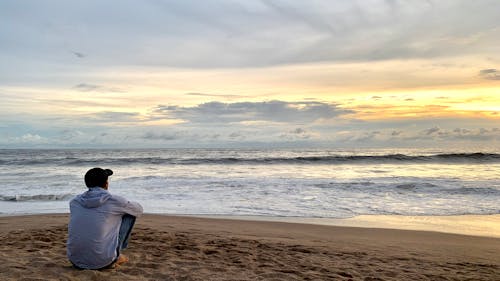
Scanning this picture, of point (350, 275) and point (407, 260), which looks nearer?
point (350, 275)

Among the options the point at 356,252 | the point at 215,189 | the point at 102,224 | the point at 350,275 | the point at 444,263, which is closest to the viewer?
the point at 102,224

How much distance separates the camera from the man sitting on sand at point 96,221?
411 centimetres

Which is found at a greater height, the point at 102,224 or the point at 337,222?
the point at 102,224

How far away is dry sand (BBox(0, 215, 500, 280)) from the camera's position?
4.63m

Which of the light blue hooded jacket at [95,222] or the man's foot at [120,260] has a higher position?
the light blue hooded jacket at [95,222]

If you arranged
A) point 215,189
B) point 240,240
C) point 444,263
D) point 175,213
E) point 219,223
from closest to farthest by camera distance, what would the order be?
point 444,263, point 240,240, point 219,223, point 175,213, point 215,189

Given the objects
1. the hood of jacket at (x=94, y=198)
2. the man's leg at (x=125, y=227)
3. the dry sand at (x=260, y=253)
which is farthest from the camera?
the dry sand at (x=260, y=253)

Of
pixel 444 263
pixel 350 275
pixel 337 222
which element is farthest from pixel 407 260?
pixel 337 222

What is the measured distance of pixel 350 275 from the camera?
474cm

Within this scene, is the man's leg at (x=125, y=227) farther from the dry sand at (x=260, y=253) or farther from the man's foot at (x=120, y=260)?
the dry sand at (x=260, y=253)

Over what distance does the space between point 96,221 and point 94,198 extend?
25 cm

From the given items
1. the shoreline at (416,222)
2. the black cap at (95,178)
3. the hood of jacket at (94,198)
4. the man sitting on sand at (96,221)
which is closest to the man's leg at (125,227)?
the man sitting on sand at (96,221)

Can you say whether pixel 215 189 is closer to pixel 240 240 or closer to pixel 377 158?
pixel 240 240

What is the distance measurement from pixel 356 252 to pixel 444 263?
121 centimetres
